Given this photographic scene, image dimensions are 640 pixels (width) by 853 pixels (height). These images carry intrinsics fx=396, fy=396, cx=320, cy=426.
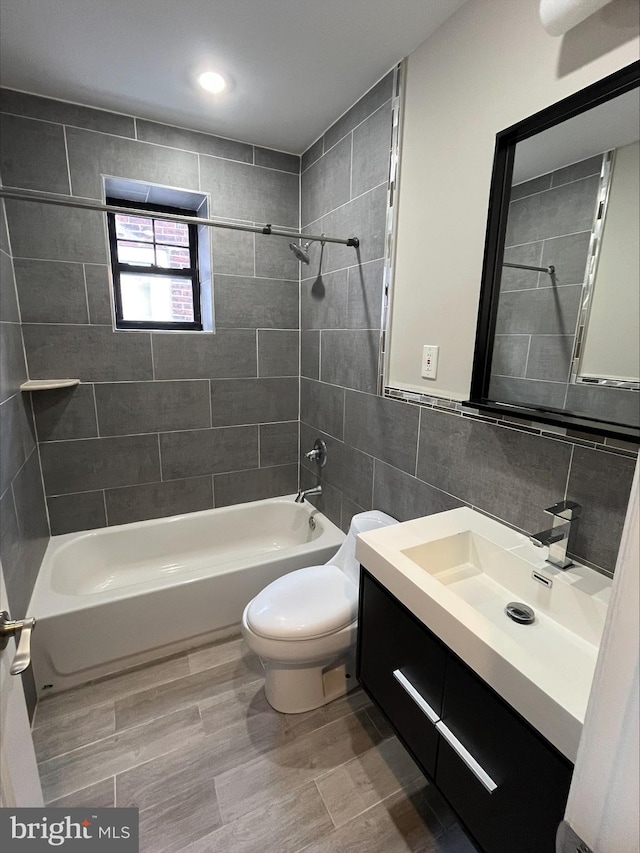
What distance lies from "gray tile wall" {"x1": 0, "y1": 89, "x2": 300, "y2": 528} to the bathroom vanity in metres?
1.48

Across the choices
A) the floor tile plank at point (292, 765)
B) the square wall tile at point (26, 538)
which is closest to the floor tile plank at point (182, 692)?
the floor tile plank at point (292, 765)

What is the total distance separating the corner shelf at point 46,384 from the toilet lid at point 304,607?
1.43 m

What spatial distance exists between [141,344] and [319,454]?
1199 mm

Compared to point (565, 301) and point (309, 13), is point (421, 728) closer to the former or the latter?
point (565, 301)

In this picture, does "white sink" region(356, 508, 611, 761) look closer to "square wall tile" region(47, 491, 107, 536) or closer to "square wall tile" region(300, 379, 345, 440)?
"square wall tile" region(300, 379, 345, 440)

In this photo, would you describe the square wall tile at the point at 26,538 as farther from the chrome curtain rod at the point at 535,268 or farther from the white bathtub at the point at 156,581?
the chrome curtain rod at the point at 535,268

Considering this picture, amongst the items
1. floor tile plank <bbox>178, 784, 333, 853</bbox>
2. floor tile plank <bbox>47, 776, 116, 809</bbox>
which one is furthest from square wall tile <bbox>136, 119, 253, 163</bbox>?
floor tile plank <bbox>178, 784, 333, 853</bbox>

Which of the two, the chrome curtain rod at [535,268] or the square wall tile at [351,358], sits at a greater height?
the chrome curtain rod at [535,268]

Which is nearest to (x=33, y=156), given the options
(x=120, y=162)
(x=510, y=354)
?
(x=120, y=162)

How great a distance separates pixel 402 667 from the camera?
1119mm

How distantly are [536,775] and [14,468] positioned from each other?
1.94 m

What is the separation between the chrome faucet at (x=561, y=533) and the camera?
1.08m

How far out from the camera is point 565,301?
43.7 inches

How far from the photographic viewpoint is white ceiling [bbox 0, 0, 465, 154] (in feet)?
4.34
